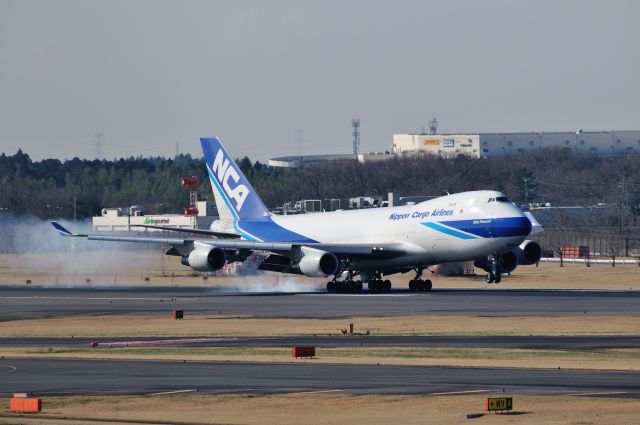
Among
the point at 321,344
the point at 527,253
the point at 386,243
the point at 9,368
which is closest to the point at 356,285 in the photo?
the point at 386,243

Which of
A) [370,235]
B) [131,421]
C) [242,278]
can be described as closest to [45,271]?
[242,278]

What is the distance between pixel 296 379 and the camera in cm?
3684

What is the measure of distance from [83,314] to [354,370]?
1274 inches

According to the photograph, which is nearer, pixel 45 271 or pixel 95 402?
pixel 95 402

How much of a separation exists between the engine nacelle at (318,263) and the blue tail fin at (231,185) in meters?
12.3

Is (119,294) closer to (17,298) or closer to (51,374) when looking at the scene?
(17,298)

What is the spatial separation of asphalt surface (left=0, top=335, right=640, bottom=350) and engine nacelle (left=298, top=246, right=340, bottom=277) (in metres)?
32.6

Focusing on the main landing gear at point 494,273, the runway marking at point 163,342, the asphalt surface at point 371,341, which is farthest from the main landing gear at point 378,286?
the runway marking at point 163,342

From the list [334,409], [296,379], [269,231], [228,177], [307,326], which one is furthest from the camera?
[228,177]

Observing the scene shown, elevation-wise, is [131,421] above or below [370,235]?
below

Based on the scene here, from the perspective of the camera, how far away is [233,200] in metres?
101

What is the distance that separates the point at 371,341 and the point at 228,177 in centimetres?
5258

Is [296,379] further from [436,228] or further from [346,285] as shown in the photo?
[346,285]

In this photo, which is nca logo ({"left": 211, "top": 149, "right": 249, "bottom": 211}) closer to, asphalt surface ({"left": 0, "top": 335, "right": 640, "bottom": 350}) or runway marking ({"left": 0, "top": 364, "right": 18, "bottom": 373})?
asphalt surface ({"left": 0, "top": 335, "right": 640, "bottom": 350})
